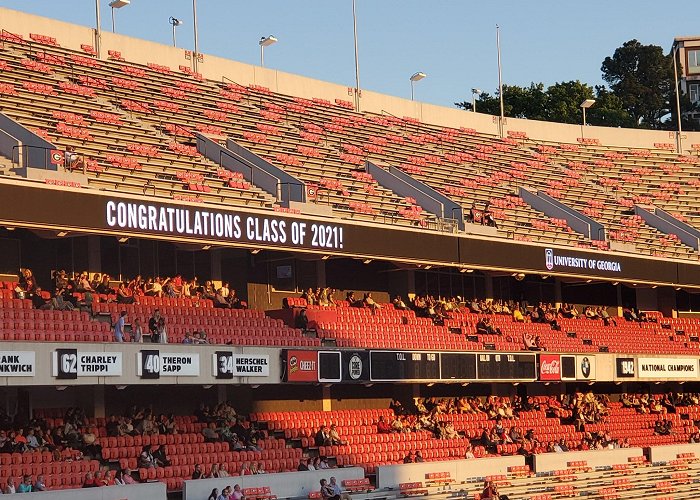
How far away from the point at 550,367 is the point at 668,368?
21.1 ft

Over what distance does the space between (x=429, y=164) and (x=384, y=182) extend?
5.03 metres

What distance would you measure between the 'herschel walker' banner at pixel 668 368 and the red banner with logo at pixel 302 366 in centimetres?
1482

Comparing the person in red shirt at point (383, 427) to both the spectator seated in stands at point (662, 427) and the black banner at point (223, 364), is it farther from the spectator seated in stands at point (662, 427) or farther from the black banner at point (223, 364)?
the spectator seated in stands at point (662, 427)

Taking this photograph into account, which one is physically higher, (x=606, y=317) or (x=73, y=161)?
(x=73, y=161)

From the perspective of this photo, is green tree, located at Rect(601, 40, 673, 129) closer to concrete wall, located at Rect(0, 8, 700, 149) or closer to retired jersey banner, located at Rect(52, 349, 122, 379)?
concrete wall, located at Rect(0, 8, 700, 149)

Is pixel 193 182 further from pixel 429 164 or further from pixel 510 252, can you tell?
pixel 429 164

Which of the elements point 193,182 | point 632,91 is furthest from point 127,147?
point 632,91

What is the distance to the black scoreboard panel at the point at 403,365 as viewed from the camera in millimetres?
32500

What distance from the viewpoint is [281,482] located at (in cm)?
2841

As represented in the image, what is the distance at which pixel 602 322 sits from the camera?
45781 millimetres

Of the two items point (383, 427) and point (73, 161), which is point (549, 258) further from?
point (73, 161)

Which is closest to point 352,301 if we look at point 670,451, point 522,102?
point 670,451

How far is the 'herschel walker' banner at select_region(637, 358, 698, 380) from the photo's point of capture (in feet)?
137

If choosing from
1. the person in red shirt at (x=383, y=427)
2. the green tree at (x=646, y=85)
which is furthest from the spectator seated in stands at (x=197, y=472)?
the green tree at (x=646, y=85)
